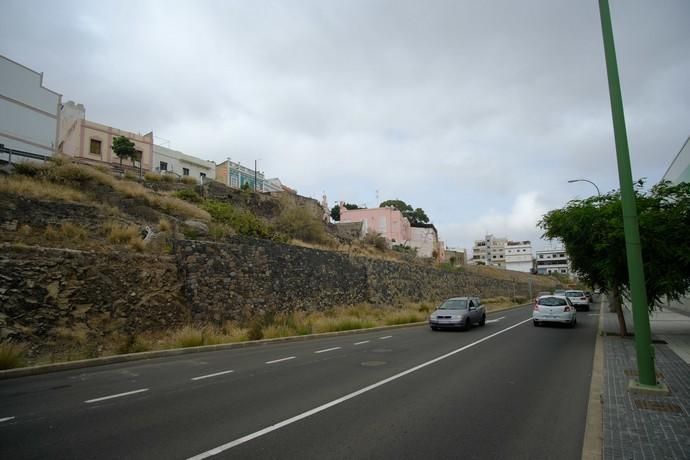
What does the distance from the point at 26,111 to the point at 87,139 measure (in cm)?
647

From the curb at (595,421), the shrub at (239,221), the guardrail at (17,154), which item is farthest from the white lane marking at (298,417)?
the guardrail at (17,154)

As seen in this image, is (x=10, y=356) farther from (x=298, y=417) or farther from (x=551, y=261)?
(x=551, y=261)

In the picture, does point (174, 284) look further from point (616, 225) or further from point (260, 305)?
point (616, 225)

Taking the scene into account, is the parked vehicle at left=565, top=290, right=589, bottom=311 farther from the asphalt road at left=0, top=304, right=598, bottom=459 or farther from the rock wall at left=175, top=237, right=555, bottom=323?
the asphalt road at left=0, top=304, right=598, bottom=459

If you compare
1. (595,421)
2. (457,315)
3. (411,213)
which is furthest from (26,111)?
(411,213)

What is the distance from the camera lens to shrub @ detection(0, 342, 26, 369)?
30.8 feet

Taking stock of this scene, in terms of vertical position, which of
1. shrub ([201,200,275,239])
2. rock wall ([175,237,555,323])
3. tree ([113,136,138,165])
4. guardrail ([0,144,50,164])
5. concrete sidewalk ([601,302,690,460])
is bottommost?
concrete sidewalk ([601,302,690,460])

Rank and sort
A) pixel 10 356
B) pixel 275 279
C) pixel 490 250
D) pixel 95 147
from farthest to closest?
pixel 490 250 → pixel 95 147 → pixel 275 279 → pixel 10 356

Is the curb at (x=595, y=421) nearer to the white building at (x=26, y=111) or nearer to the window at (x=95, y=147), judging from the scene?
the white building at (x=26, y=111)

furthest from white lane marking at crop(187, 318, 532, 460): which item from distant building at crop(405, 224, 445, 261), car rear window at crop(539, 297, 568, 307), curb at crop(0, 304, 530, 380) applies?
distant building at crop(405, 224, 445, 261)

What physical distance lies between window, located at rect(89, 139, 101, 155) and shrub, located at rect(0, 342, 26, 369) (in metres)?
40.8

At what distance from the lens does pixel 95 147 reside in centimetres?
4488

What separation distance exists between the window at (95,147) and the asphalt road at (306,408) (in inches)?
1646

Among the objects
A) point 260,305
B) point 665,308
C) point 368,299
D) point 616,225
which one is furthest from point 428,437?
point 665,308
